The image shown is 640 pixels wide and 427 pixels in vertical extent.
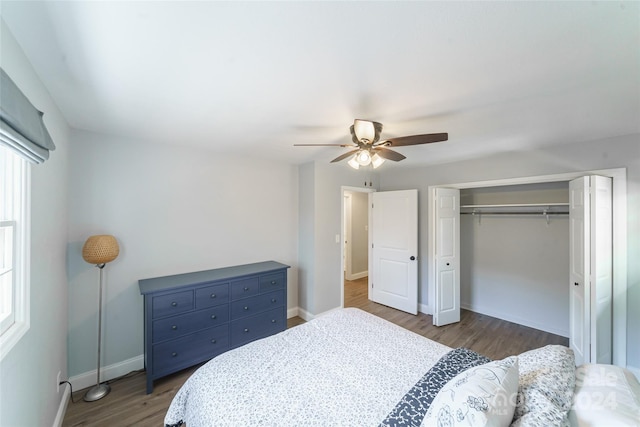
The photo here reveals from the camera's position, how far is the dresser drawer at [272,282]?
297cm

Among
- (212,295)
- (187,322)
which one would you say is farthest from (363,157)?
(187,322)

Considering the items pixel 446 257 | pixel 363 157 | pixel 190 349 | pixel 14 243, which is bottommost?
pixel 190 349

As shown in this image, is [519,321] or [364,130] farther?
[519,321]

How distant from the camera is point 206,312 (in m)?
2.54

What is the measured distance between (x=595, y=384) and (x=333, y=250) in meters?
2.94

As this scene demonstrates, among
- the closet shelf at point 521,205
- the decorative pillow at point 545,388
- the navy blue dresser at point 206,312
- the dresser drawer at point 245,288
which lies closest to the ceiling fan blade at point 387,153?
the decorative pillow at point 545,388

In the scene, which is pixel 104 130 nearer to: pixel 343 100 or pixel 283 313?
pixel 343 100

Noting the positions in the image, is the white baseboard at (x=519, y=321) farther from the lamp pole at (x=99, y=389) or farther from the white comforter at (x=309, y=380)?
the lamp pole at (x=99, y=389)

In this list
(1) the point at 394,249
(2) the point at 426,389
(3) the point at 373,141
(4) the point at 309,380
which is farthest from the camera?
(1) the point at 394,249

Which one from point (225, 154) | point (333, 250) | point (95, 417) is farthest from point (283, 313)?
point (225, 154)

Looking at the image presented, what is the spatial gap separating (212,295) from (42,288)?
1270 millimetres

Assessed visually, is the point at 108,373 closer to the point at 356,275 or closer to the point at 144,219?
the point at 144,219

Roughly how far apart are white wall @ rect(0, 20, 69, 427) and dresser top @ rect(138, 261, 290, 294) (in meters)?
0.61

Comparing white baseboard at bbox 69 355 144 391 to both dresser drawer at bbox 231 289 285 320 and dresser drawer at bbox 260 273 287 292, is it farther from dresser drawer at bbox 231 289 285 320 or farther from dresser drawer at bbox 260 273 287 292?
dresser drawer at bbox 260 273 287 292
